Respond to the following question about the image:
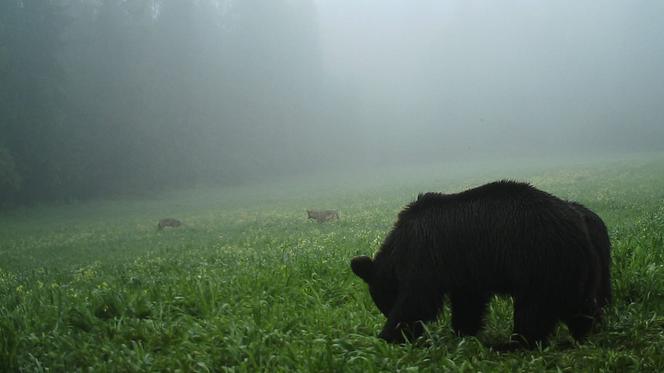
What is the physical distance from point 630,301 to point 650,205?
11941mm

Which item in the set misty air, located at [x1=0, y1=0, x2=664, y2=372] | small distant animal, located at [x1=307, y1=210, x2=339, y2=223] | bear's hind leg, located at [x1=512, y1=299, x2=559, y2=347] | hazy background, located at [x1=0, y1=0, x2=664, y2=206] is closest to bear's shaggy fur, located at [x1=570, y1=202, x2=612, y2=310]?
misty air, located at [x1=0, y1=0, x2=664, y2=372]

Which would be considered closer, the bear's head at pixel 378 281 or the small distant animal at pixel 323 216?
the bear's head at pixel 378 281

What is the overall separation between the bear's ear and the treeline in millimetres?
35951

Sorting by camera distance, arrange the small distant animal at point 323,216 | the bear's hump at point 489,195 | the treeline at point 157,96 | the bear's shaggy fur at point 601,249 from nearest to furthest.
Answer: the bear's hump at point 489,195 < the bear's shaggy fur at point 601,249 < the small distant animal at point 323,216 < the treeline at point 157,96

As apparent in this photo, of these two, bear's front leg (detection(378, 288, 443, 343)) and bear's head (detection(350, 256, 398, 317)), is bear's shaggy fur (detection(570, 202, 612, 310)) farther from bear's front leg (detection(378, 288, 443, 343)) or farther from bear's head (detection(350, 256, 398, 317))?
bear's head (detection(350, 256, 398, 317))

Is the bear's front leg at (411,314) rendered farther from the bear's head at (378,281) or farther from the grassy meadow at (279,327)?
the bear's head at (378,281)

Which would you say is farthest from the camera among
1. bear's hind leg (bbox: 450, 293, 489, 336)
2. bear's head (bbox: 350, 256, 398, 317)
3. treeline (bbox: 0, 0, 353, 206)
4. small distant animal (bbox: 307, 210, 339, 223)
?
treeline (bbox: 0, 0, 353, 206)

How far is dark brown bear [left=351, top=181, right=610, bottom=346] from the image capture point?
4.53 meters

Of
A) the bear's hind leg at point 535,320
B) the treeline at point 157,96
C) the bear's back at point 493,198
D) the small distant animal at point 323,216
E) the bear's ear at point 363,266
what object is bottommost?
the small distant animal at point 323,216

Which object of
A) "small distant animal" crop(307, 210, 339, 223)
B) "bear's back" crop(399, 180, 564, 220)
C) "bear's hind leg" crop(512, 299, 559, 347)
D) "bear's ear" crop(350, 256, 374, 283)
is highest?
"bear's back" crop(399, 180, 564, 220)

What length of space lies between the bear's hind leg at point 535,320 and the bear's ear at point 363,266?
148 centimetres

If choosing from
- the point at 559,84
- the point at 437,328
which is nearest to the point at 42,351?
the point at 437,328

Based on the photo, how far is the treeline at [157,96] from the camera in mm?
40594

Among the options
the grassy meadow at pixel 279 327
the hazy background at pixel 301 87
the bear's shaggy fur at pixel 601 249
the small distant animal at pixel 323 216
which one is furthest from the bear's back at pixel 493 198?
the hazy background at pixel 301 87
